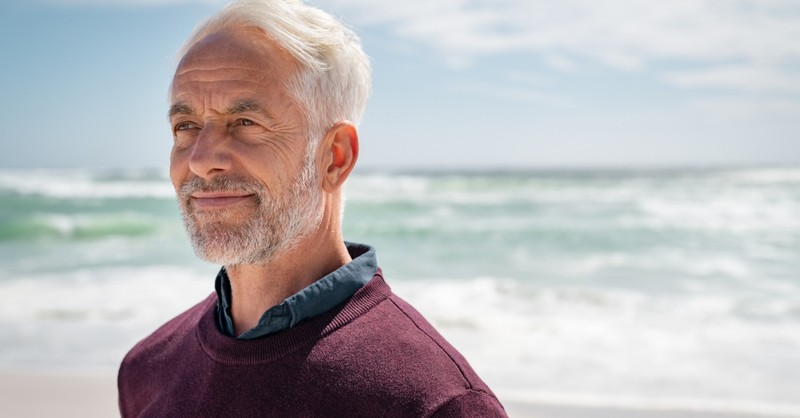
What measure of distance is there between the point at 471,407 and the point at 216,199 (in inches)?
21.8

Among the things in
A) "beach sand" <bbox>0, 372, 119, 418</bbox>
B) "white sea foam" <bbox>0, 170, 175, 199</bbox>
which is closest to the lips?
"beach sand" <bbox>0, 372, 119, 418</bbox>

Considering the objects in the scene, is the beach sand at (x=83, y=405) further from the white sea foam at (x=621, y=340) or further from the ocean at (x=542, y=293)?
the white sea foam at (x=621, y=340)

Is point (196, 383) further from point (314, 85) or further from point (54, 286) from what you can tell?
point (54, 286)

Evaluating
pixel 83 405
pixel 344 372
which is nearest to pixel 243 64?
pixel 344 372

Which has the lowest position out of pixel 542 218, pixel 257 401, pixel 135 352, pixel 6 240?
pixel 257 401

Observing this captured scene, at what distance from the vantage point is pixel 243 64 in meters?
1.22

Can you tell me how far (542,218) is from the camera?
18.3m

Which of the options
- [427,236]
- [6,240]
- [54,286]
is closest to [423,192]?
[427,236]

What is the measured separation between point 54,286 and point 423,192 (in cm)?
1958

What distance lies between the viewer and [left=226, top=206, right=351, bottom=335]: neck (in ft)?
4.29

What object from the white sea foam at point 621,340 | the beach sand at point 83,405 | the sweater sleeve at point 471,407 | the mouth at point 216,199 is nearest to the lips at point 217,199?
the mouth at point 216,199

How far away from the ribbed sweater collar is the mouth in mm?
230

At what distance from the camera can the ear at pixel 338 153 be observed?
131 centimetres

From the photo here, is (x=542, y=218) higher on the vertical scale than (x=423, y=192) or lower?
lower
